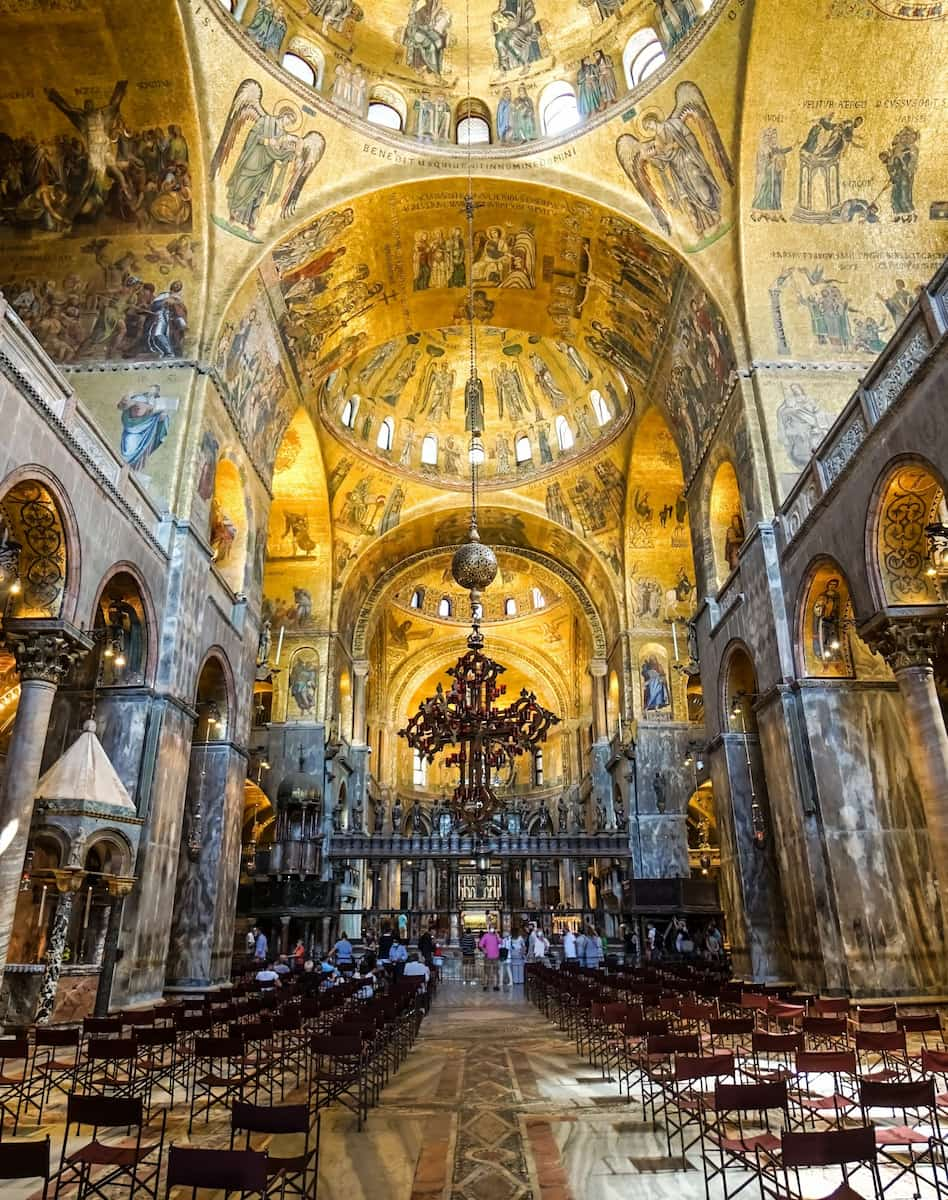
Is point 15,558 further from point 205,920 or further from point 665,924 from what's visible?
point 665,924

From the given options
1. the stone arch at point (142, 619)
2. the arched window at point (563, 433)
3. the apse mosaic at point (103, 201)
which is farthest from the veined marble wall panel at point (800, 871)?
the arched window at point (563, 433)

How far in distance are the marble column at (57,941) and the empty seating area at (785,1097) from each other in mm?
5765

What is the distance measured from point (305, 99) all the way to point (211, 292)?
13.3ft

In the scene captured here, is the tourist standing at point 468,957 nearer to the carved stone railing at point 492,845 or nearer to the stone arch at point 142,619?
the carved stone railing at point 492,845

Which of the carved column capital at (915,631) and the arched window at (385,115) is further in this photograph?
the arched window at (385,115)

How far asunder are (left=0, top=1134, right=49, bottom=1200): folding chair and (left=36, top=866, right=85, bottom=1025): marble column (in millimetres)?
6524

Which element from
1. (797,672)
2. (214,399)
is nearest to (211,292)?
(214,399)

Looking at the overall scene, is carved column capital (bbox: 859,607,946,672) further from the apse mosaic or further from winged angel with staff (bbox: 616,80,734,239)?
the apse mosaic

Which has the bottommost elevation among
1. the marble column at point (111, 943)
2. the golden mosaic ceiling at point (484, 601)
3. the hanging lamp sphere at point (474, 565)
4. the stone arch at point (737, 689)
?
the marble column at point (111, 943)

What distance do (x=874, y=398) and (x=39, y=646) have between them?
10279 mm

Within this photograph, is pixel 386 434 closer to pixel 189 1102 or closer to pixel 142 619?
pixel 142 619

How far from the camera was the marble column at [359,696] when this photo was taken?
27016 mm

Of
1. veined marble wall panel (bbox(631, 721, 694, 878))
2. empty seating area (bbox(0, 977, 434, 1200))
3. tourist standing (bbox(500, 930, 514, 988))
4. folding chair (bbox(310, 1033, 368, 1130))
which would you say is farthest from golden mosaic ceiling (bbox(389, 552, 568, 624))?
folding chair (bbox(310, 1033, 368, 1130))

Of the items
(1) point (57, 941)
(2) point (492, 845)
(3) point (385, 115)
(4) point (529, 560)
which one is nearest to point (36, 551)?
(1) point (57, 941)
